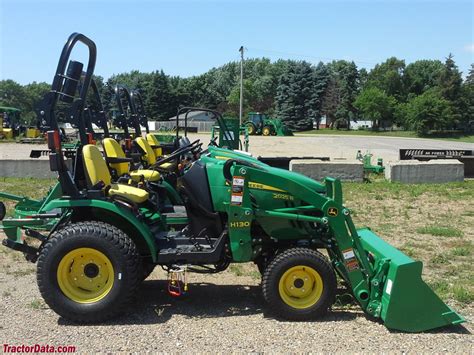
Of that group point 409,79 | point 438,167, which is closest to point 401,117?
point 409,79

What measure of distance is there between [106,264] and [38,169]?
9238mm

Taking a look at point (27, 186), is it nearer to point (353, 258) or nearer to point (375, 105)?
point (353, 258)

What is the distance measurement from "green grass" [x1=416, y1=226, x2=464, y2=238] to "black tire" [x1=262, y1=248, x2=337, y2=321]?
12.9 feet

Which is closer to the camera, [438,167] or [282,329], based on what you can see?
[282,329]

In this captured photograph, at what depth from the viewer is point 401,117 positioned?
61.9 meters

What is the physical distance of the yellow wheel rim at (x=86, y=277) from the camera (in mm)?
4137

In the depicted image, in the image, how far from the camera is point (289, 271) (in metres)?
4.20

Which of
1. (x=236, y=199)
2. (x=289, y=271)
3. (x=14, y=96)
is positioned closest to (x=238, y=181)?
(x=236, y=199)

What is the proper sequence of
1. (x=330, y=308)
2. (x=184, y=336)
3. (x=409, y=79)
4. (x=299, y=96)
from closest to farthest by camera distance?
(x=184, y=336) < (x=330, y=308) < (x=299, y=96) < (x=409, y=79)

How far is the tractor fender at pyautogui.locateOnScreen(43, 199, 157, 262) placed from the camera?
13.8 ft

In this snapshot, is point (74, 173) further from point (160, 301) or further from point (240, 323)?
point (240, 323)

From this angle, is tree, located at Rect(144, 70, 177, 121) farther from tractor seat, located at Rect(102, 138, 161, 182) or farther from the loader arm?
the loader arm

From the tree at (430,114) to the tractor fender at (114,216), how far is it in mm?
51551

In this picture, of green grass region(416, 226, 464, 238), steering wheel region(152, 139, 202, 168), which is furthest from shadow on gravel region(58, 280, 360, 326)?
green grass region(416, 226, 464, 238)
